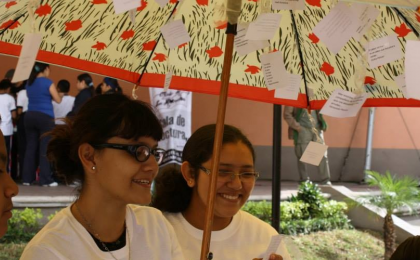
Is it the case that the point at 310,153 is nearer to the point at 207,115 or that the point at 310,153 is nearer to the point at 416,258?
the point at 416,258

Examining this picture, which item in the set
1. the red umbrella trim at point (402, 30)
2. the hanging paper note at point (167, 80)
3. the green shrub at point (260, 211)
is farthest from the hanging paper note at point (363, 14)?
the green shrub at point (260, 211)

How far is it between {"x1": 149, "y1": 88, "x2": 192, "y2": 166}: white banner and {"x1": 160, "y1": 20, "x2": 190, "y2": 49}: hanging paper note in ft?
13.3

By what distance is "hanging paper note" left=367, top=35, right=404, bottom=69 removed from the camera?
2.23 metres

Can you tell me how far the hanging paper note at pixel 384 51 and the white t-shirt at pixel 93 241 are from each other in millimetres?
992

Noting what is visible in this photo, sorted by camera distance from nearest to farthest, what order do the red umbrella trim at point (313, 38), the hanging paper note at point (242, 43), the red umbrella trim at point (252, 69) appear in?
1. the hanging paper note at point (242, 43)
2. the red umbrella trim at point (313, 38)
3. the red umbrella trim at point (252, 69)

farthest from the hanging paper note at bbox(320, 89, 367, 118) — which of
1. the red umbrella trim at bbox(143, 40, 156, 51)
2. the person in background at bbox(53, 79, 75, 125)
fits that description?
the person in background at bbox(53, 79, 75, 125)

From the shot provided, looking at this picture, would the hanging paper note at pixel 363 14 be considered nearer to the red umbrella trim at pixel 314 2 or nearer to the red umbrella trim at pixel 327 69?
the red umbrella trim at pixel 314 2

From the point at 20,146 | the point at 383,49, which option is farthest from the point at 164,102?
the point at 383,49

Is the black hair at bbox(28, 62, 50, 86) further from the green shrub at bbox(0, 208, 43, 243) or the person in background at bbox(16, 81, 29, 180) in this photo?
the green shrub at bbox(0, 208, 43, 243)

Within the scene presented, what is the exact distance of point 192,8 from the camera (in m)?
2.68

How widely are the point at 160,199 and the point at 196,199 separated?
0.61 feet

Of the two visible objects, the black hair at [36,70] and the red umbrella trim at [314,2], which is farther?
the black hair at [36,70]

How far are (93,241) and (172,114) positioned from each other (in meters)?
4.43

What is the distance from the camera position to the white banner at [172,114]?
6414 millimetres
